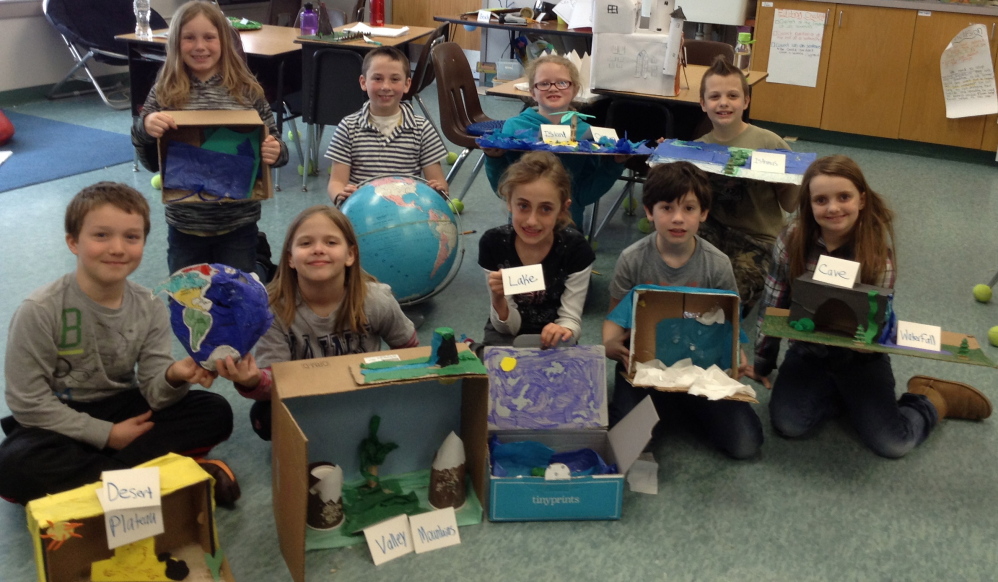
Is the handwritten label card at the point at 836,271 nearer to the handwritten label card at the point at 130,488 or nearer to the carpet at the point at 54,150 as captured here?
the handwritten label card at the point at 130,488

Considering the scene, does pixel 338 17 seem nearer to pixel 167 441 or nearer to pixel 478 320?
pixel 478 320

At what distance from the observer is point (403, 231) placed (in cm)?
267

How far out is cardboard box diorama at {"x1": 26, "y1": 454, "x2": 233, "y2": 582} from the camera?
58.1 inches

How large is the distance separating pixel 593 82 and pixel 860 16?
2771 mm

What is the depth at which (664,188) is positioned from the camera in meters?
2.28

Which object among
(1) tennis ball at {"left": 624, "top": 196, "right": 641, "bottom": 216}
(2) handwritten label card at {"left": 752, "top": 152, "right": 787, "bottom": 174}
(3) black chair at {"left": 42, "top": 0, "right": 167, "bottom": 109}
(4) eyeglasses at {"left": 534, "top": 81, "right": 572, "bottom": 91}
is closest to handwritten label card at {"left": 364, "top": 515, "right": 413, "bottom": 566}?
(2) handwritten label card at {"left": 752, "top": 152, "right": 787, "bottom": 174}

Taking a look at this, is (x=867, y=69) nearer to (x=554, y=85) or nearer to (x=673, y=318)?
(x=554, y=85)

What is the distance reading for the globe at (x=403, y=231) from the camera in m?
2.66

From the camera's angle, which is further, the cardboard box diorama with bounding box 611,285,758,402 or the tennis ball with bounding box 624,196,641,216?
the tennis ball with bounding box 624,196,641,216

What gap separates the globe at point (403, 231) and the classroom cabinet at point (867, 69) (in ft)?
12.3

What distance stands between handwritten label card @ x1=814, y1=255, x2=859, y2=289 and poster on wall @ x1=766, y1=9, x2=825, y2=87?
389 cm

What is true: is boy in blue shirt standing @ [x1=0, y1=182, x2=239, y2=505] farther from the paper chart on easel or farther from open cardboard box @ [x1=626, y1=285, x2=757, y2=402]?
the paper chart on easel

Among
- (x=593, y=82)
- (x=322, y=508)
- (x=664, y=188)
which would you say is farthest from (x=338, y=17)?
(x=322, y=508)

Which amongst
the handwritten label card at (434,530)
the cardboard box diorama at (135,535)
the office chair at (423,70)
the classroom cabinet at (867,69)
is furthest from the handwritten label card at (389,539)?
the classroom cabinet at (867,69)
